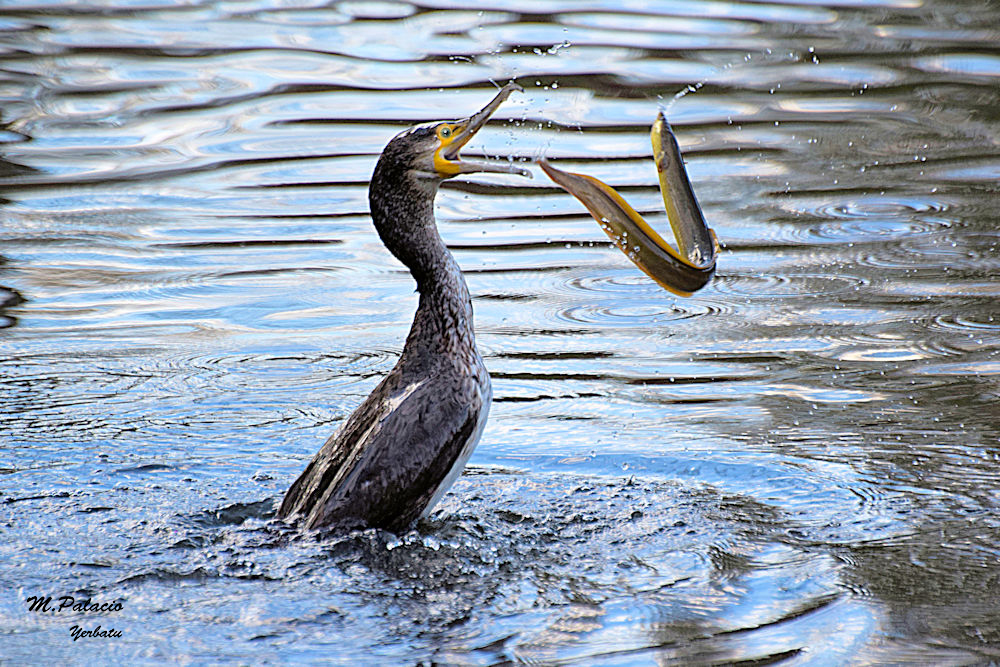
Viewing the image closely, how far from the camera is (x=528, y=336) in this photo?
22.1ft

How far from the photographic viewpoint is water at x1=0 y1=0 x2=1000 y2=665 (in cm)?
404

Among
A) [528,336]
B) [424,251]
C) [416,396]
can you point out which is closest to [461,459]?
[416,396]

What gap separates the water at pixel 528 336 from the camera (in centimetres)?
404

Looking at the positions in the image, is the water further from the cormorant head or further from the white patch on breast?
the cormorant head

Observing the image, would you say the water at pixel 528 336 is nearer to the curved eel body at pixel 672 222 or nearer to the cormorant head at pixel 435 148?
the curved eel body at pixel 672 222

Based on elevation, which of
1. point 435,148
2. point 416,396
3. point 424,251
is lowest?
point 416,396

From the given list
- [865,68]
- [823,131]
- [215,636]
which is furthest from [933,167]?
[215,636]

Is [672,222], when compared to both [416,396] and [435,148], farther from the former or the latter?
[416,396]

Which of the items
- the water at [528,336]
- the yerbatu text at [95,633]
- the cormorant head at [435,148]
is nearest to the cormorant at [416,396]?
the cormorant head at [435,148]

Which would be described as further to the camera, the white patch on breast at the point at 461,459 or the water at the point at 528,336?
the white patch on breast at the point at 461,459

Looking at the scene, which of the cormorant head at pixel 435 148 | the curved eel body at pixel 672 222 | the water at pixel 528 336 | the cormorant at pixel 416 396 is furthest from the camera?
the cormorant head at pixel 435 148

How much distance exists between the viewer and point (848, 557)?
14.2 feet

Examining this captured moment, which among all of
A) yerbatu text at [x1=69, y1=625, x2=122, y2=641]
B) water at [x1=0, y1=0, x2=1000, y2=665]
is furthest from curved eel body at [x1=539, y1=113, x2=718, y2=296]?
yerbatu text at [x1=69, y1=625, x2=122, y2=641]

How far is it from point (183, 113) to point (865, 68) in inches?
245
